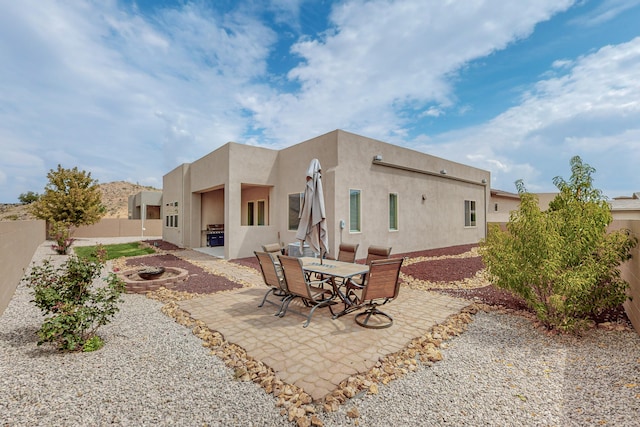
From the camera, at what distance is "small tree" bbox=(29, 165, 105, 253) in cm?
1956

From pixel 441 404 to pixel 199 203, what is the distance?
1619cm

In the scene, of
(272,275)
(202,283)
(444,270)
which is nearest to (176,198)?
(202,283)

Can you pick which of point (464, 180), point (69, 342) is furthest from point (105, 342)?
point (464, 180)

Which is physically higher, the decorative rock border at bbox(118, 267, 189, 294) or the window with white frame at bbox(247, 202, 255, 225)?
the window with white frame at bbox(247, 202, 255, 225)

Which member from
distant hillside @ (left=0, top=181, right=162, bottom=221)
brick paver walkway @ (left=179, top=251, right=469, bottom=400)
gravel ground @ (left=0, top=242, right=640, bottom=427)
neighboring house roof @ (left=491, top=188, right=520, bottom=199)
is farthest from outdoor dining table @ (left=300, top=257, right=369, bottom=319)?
distant hillside @ (left=0, top=181, right=162, bottom=221)

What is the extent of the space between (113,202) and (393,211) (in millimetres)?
68200

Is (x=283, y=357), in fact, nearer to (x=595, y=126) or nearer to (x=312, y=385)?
(x=312, y=385)

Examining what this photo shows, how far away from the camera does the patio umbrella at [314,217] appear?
20.1 ft

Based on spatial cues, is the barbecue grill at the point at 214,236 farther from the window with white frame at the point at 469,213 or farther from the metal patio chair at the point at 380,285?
the window with white frame at the point at 469,213

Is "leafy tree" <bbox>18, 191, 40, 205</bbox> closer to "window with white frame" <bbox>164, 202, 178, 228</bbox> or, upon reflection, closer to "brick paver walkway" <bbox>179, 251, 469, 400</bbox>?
"window with white frame" <bbox>164, 202, 178, 228</bbox>

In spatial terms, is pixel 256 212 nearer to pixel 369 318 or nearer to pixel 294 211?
pixel 294 211

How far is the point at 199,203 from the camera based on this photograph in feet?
53.5

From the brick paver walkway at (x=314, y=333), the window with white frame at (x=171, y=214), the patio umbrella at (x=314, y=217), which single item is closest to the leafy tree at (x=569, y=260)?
the brick paver walkway at (x=314, y=333)

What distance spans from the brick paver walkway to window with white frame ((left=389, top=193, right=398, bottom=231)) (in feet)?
20.2
